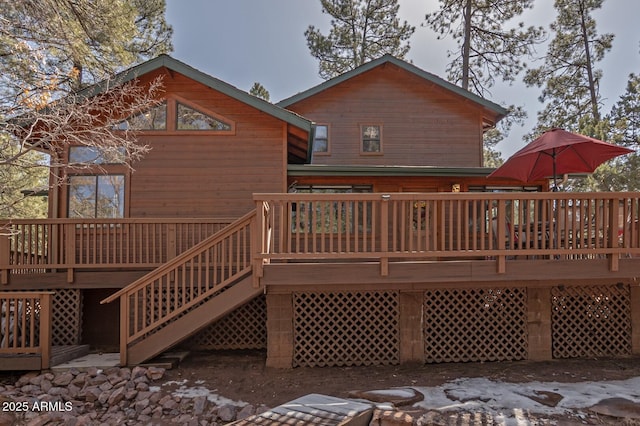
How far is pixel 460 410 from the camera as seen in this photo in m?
4.64

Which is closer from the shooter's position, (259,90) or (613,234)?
(613,234)

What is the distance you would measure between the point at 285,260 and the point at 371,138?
18.2 feet

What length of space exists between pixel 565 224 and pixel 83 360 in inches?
287

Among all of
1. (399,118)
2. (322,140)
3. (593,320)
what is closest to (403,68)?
(399,118)

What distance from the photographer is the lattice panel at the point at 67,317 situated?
7.31 m

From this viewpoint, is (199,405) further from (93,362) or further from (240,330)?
(240,330)

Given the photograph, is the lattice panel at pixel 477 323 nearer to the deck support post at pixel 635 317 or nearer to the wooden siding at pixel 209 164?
the deck support post at pixel 635 317

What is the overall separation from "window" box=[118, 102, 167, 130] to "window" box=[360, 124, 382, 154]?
5.66 metres

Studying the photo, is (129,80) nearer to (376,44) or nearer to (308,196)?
(308,196)

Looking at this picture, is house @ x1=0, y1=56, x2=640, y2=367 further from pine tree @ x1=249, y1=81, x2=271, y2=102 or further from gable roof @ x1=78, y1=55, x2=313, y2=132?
pine tree @ x1=249, y1=81, x2=271, y2=102

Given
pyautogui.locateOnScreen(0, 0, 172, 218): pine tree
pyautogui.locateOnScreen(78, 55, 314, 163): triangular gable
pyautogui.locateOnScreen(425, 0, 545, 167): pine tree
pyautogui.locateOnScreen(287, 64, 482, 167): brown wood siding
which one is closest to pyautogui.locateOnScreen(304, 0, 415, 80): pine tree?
pyautogui.locateOnScreen(425, 0, 545, 167): pine tree

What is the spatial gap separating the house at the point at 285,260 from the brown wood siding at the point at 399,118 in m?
2.35

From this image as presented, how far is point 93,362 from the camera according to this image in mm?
6055

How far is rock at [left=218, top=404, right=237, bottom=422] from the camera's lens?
186 inches
